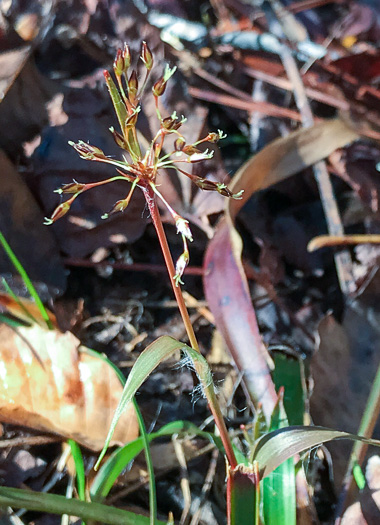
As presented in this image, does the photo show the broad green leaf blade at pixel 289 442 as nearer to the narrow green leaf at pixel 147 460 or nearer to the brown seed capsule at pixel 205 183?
the narrow green leaf at pixel 147 460

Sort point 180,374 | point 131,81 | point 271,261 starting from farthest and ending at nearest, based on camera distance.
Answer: point 271,261, point 180,374, point 131,81

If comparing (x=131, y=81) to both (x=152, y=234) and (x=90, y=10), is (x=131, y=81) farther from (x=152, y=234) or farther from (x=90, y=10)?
(x=90, y=10)

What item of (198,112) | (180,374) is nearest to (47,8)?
(198,112)

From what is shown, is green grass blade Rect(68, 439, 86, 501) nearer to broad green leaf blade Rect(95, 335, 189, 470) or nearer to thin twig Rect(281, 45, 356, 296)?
broad green leaf blade Rect(95, 335, 189, 470)

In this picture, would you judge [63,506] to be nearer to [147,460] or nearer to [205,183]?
[147,460]

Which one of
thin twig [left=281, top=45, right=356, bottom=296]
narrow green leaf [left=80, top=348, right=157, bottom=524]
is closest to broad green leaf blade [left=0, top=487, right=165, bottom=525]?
narrow green leaf [left=80, top=348, right=157, bottom=524]

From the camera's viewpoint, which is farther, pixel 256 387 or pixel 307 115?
pixel 307 115
